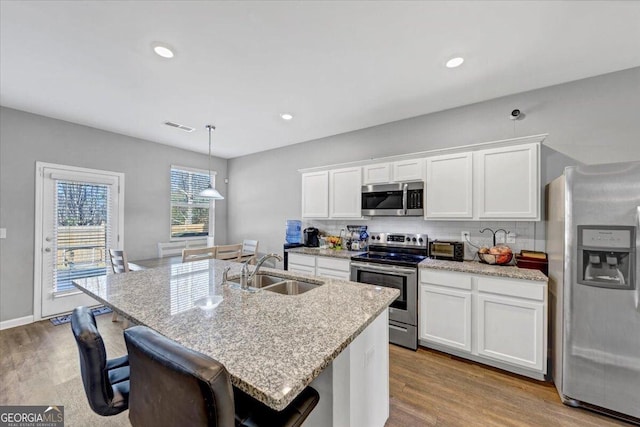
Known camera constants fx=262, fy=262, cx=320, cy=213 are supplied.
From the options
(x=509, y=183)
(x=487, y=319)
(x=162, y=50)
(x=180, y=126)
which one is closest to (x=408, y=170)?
(x=509, y=183)

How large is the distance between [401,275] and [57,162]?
15.4ft

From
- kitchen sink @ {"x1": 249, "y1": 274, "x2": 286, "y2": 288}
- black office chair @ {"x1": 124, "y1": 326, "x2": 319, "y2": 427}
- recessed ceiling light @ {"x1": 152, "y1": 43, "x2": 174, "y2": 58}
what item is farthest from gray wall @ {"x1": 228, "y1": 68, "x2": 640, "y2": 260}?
black office chair @ {"x1": 124, "y1": 326, "x2": 319, "y2": 427}

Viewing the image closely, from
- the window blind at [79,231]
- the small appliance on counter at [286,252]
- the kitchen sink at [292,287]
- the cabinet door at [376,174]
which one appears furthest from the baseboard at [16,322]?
the cabinet door at [376,174]

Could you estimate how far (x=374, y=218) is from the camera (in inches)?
145

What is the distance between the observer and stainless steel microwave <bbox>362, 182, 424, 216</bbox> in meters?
3.08

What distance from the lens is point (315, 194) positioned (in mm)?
3998

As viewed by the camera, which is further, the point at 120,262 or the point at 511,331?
the point at 120,262

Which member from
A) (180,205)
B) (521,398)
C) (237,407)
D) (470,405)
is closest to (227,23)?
(237,407)

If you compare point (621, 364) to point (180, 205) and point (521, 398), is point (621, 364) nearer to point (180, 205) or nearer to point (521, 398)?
point (521, 398)

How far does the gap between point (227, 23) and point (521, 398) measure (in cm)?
356

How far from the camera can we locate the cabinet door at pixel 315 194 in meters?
3.89

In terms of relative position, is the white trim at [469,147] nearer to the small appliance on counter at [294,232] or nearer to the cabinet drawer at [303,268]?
the small appliance on counter at [294,232]

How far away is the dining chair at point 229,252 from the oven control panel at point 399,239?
6.42 ft

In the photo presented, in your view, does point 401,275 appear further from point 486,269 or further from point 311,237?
point 311,237
